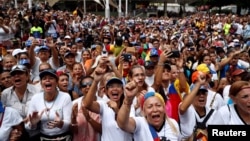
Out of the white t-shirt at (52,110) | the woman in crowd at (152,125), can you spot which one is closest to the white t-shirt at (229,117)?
the woman in crowd at (152,125)

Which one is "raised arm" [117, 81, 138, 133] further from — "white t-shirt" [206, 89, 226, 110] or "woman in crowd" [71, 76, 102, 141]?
"white t-shirt" [206, 89, 226, 110]

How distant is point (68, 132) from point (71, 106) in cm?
30

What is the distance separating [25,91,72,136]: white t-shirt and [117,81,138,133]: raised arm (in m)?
1.00

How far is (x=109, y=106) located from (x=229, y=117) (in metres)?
1.18

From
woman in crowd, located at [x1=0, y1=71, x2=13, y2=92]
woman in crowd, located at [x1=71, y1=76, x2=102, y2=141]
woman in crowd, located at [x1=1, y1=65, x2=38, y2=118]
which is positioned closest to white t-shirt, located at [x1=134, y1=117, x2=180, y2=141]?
woman in crowd, located at [x1=71, y1=76, x2=102, y2=141]

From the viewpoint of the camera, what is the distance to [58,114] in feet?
14.0

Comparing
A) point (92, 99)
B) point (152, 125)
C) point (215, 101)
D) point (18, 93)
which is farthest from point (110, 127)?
point (215, 101)

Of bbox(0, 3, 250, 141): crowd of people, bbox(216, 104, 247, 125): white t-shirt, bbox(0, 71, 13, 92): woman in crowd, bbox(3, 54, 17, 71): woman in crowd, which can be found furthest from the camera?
bbox(3, 54, 17, 71): woman in crowd

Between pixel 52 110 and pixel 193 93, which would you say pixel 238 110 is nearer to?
pixel 193 93

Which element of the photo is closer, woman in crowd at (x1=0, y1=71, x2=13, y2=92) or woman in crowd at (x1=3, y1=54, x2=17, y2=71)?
woman in crowd at (x1=0, y1=71, x2=13, y2=92)

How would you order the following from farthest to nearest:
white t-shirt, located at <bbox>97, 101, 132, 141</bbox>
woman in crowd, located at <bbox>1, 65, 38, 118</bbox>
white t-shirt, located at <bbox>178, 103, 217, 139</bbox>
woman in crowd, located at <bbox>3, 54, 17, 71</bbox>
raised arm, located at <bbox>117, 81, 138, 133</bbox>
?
woman in crowd, located at <bbox>3, 54, 17, 71</bbox> → woman in crowd, located at <bbox>1, 65, 38, 118</bbox> → white t-shirt, located at <bbox>178, 103, 217, 139</bbox> → white t-shirt, located at <bbox>97, 101, 132, 141</bbox> → raised arm, located at <bbox>117, 81, 138, 133</bbox>

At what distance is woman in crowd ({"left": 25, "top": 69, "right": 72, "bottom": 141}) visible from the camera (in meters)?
4.24

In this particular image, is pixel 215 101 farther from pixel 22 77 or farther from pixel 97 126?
pixel 22 77

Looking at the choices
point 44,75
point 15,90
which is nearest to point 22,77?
point 15,90
